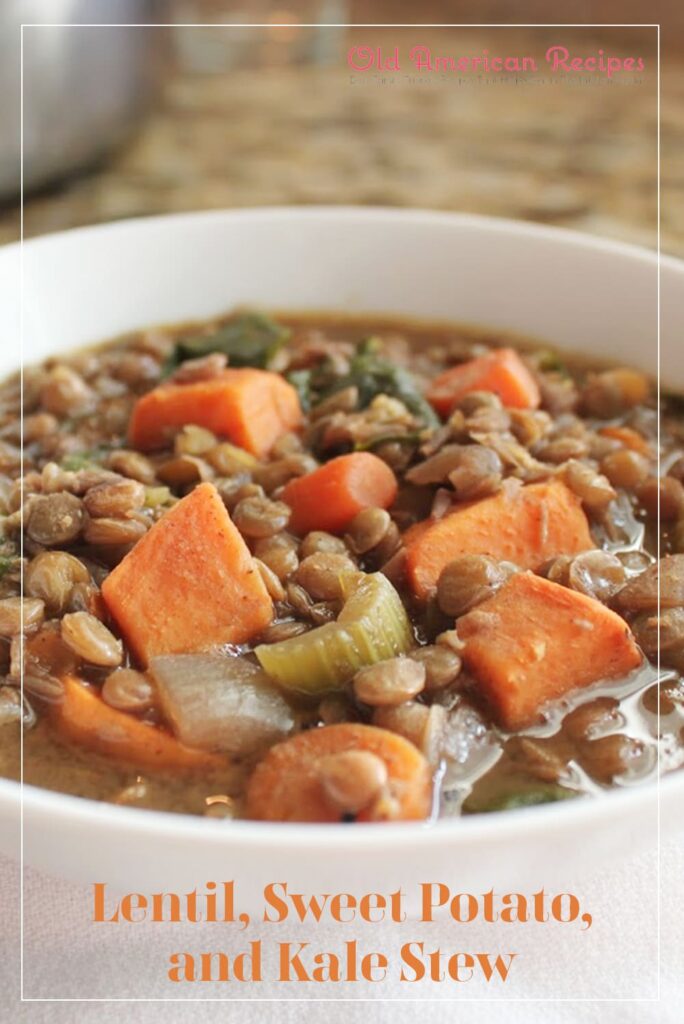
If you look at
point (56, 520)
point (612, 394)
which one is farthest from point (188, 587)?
point (612, 394)

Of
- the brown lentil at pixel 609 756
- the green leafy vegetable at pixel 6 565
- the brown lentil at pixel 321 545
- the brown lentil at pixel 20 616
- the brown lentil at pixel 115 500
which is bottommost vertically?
the brown lentil at pixel 609 756

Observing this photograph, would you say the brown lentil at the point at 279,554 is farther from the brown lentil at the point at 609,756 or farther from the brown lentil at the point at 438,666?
the brown lentil at the point at 609,756

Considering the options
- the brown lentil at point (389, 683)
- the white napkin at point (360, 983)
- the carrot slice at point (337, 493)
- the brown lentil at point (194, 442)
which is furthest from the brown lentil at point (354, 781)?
the brown lentil at point (194, 442)

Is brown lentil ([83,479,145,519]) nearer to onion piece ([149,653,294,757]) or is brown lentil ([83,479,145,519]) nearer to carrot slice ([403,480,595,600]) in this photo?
onion piece ([149,653,294,757])

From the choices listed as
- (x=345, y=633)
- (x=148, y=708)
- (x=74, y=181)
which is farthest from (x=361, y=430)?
(x=74, y=181)

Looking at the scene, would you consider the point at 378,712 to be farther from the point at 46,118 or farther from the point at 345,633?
the point at 46,118

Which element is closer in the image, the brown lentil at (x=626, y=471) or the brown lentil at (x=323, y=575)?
the brown lentil at (x=323, y=575)
